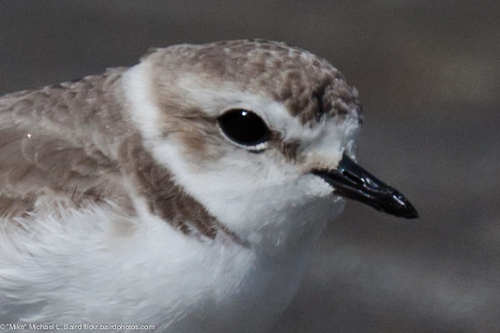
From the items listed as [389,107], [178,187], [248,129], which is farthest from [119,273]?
[389,107]

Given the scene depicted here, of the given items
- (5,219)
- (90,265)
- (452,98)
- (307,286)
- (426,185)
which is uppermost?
(452,98)

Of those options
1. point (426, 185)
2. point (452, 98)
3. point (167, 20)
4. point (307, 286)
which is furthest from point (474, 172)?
point (167, 20)

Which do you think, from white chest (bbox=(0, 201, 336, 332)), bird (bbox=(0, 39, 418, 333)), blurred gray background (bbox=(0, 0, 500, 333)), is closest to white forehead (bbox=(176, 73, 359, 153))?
bird (bbox=(0, 39, 418, 333))

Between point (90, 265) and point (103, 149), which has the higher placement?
point (103, 149)

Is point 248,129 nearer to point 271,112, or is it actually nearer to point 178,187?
point 271,112

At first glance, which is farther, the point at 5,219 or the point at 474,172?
the point at 474,172

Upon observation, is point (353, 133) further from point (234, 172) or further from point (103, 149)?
point (103, 149)

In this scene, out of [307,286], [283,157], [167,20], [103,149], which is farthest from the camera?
[167,20]
